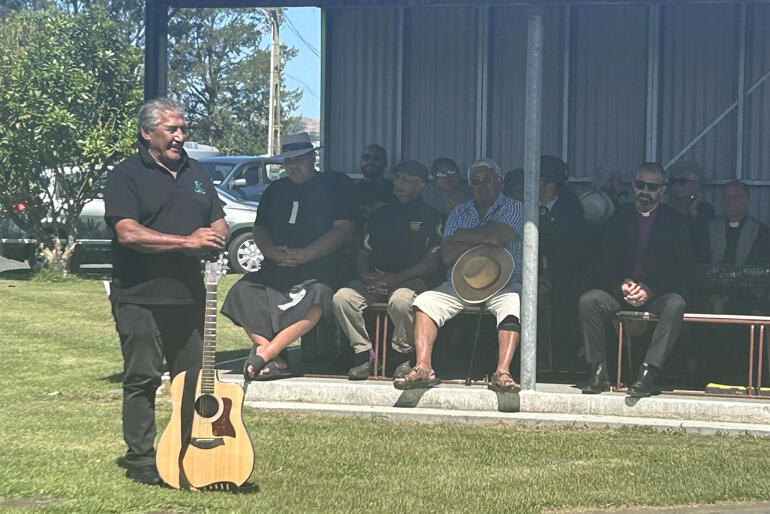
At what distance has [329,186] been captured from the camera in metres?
10.7

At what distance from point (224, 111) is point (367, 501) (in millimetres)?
58116

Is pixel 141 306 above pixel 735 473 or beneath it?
above

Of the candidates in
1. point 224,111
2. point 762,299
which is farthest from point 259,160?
point 224,111

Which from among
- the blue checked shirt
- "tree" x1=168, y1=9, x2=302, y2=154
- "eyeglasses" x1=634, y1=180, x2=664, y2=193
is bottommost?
the blue checked shirt

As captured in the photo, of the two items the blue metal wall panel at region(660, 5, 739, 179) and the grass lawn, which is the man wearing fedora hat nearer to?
the grass lawn

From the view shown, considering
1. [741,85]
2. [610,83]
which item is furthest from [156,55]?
[741,85]

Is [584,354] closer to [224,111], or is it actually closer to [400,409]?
[400,409]

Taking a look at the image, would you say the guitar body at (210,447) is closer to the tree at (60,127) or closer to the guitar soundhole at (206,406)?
the guitar soundhole at (206,406)

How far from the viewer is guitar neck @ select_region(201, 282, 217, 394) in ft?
23.0

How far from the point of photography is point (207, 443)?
6.95 metres

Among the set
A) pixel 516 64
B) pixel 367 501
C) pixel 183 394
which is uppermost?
pixel 516 64

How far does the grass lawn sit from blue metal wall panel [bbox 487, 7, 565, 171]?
3845 millimetres

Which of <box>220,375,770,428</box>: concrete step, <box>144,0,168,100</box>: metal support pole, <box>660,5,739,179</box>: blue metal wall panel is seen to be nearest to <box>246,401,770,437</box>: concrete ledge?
<box>220,375,770,428</box>: concrete step

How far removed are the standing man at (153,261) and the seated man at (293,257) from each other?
2.52 metres
